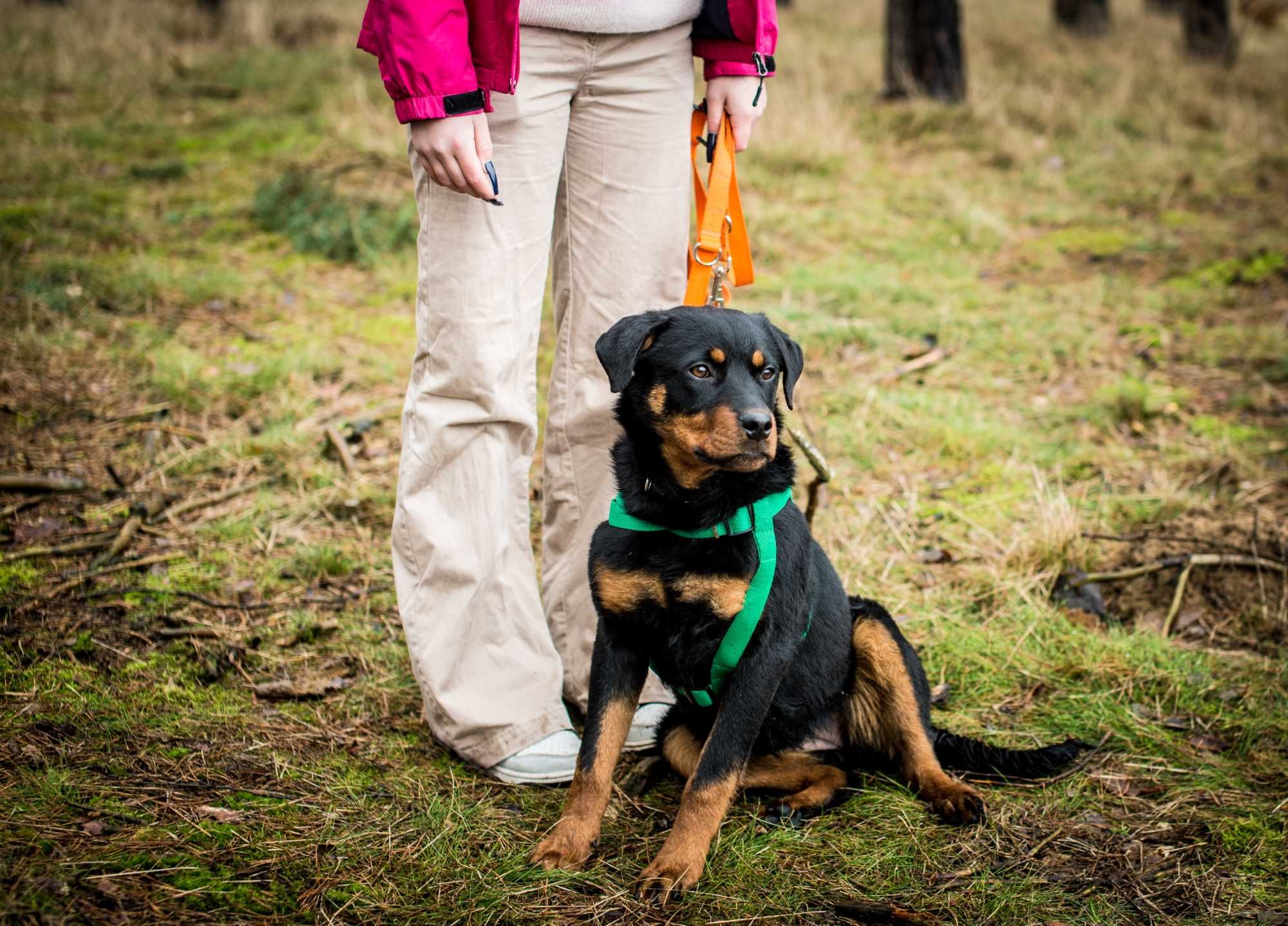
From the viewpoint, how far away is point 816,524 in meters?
4.14

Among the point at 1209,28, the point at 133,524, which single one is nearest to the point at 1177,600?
the point at 133,524

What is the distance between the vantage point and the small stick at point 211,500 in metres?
3.93

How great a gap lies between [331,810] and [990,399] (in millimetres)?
4036

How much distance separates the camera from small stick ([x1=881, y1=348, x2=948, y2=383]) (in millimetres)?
5402

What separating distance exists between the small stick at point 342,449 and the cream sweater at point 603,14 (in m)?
2.38

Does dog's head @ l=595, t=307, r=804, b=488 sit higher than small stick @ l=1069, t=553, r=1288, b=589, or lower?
higher

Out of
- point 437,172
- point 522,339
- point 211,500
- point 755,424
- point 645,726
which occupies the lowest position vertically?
point 645,726

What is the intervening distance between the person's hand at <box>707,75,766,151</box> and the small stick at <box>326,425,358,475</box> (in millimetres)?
2234

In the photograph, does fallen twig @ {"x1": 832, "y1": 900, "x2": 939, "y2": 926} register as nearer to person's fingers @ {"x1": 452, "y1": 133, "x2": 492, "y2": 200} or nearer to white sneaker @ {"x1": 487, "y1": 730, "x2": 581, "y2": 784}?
white sneaker @ {"x1": 487, "y1": 730, "x2": 581, "y2": 784}

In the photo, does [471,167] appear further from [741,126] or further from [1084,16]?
[1084,16]

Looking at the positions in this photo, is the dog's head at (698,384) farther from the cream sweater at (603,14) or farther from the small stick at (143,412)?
the small stick at (143,412)

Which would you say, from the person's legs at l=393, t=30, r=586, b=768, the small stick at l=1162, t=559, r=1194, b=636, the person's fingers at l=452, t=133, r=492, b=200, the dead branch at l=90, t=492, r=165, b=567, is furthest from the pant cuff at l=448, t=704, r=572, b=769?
the small stick at l=1162, t=559, r=1194, b=636

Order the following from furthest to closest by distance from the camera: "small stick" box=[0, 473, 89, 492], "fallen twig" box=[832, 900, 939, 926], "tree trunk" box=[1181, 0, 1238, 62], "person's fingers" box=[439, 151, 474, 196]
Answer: "tree trunk" box=[1181, 0, 1238, 62] → "small stick" box=[0, 473, 89, 492] → "person's fingers" box=[439, 151, 474, 196] → "fallen twig" box=[832, 900, 939, 926]

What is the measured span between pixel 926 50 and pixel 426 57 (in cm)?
899
